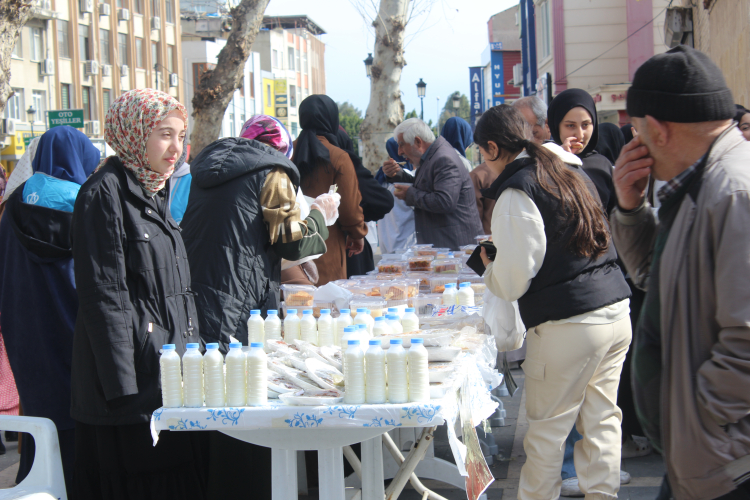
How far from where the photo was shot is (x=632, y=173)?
2043 mm

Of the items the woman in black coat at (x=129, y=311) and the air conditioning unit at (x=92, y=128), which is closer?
the woman in black coat at (x=129, y=311)

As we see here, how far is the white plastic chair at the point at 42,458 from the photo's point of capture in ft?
9.36

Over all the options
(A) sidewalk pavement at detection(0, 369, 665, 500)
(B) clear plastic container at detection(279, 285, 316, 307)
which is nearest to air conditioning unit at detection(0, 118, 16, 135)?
(A) sidewalk pavement at detection(0, 369, 665, 500)

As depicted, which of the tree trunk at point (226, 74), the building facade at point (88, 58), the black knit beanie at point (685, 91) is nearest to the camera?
the black knit beanie at point (685, 91)

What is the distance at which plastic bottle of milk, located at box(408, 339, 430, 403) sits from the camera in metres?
2.28

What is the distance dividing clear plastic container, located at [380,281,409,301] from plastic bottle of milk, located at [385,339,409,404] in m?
1.77

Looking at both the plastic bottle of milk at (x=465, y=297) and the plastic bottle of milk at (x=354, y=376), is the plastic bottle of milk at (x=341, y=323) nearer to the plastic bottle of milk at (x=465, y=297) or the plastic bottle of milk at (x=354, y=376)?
the plastic bottle of milk at (x=354, y=376)

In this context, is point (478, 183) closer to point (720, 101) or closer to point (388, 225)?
point (388, 225)

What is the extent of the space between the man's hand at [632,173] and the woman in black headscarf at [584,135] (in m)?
1.94

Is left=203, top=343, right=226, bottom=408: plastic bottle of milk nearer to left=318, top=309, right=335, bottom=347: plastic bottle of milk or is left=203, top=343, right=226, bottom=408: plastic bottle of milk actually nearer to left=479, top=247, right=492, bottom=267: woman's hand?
left=318, top=309, right=335, bottom=347: plastic bottle of milk

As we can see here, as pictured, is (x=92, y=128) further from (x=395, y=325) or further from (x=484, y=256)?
(x=395, y=325)

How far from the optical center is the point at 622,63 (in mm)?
18844

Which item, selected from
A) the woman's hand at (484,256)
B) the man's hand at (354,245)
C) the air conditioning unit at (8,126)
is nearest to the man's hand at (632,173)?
the woman's hand at (484,256)

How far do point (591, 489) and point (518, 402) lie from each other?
2.52 m
